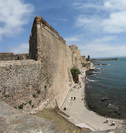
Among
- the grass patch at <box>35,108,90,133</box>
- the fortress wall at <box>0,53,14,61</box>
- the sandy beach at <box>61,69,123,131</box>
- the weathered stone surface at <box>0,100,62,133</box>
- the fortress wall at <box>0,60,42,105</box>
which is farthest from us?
the fortress wall at <box>0,53,14,61</box>

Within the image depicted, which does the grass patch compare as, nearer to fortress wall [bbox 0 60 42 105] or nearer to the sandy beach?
fortress wall [bbox 0 60 42 105]

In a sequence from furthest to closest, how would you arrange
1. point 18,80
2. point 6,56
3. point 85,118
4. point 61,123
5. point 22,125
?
1. point 85,118
2. point 6,56
3. point 18,80
4. point 61,123
5. point 22,125

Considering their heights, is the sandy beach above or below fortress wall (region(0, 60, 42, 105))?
below

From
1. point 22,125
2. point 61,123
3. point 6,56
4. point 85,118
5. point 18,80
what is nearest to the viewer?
point 22,125

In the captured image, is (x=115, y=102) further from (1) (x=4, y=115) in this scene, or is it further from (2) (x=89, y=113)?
(1) (x=4, y=115)

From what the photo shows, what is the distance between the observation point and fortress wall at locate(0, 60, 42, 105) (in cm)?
660

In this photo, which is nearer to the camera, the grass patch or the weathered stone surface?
the weathered stone surface

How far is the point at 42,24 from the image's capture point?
35.7 feet

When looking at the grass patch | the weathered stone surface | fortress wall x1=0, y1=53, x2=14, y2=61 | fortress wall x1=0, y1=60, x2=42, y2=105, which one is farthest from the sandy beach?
fortress wall x1=0, y1=53, x2=14, y2=61

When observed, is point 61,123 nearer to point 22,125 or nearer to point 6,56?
point 22,125

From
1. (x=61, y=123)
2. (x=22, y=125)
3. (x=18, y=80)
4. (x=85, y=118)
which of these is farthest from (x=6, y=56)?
(x=85, y=118)

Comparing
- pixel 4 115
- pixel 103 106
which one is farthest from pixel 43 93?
pixel 103 106

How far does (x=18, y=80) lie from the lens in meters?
7.55

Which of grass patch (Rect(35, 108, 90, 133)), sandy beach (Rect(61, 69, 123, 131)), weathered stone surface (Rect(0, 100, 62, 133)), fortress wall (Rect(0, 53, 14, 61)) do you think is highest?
fortress wall (Rect(0, 53, 14, 61))
